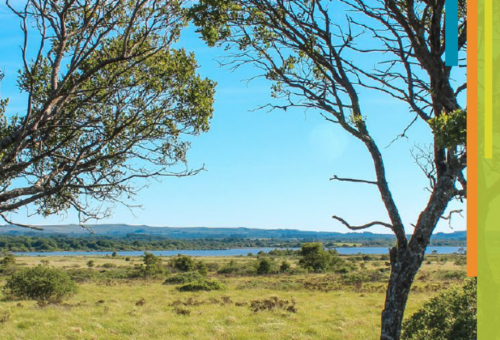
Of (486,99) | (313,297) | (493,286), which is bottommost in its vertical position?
(313,297)

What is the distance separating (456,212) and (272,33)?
548cm

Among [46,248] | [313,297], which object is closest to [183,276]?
[313,297]

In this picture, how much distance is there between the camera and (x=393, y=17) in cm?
795

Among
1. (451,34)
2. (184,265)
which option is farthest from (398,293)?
(184,265)

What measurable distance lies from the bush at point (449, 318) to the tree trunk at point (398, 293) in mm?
4877

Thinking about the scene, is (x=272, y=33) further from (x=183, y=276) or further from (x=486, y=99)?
(x=183, y=276)

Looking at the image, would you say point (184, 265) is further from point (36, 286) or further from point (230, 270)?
point (36, 286)

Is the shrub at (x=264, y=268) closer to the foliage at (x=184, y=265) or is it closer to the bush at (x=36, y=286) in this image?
the foliage at (x=184, y=265)

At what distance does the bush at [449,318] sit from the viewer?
10672 millimetres

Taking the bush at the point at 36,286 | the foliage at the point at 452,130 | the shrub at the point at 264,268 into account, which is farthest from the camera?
the shrub at the point at 264,268

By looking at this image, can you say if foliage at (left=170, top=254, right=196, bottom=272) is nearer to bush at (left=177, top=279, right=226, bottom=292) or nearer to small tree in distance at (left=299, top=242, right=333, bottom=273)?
small tree in distance at (left=299, top=242, right=333, bottom=273)

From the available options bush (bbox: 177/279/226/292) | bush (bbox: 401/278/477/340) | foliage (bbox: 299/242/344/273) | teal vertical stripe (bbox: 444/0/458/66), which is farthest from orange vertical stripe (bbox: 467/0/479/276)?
foliage (bbox: 299/242/344/273)

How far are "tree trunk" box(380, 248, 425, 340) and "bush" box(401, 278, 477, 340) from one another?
4877mm

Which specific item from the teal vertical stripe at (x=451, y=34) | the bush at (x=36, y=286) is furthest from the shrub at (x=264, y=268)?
the teal vertical stripe at (x=451, y=34)
